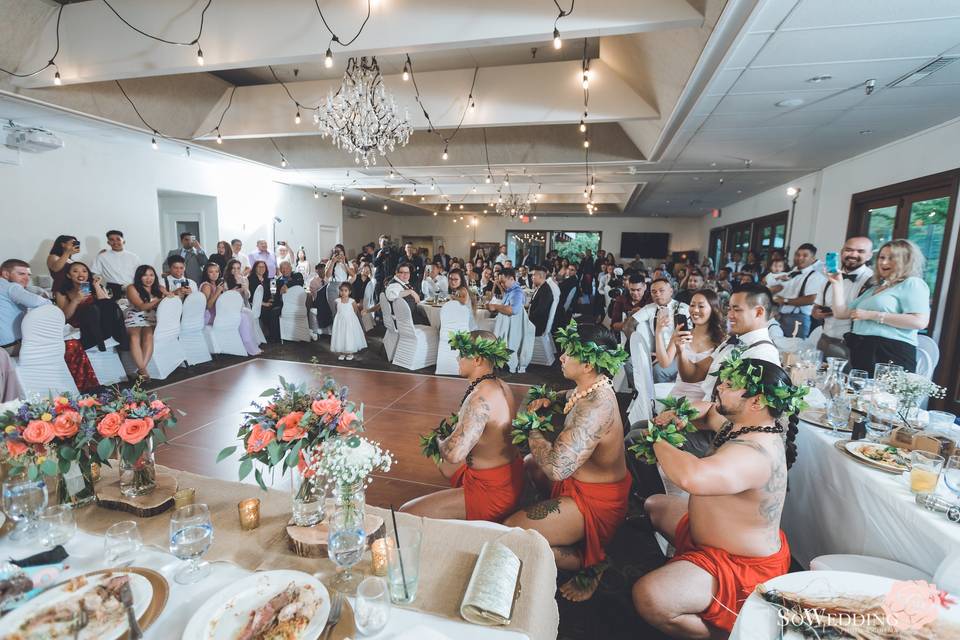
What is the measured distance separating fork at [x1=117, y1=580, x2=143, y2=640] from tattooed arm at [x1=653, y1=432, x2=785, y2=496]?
1525 mm

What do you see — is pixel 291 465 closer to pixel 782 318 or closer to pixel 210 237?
pixel 782 318

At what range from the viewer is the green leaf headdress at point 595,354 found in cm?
197

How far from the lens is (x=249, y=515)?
4.53 ft

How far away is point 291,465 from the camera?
1.34 m

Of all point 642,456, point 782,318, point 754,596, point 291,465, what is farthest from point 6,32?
point 782,318

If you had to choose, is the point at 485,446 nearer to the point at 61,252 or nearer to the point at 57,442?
the point at 57,442

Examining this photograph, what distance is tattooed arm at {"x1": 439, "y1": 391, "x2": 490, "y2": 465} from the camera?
2.00 metres

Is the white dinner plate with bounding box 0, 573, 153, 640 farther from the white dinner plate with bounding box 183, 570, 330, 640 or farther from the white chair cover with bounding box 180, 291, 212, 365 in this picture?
the white chair cover with bounding box 180, 291, 212, 365

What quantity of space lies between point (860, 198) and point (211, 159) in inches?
430

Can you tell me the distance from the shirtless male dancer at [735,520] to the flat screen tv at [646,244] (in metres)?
17.0

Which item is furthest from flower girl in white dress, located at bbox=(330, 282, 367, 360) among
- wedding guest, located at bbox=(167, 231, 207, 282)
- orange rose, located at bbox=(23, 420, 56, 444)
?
orange rose, located at bbox=(23, 420, 56, 444)

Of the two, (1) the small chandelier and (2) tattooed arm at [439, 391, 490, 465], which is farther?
(1) the small chandelier

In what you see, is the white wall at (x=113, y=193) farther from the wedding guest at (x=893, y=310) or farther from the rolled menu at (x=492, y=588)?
the wedding guest at (x=893, y=310)

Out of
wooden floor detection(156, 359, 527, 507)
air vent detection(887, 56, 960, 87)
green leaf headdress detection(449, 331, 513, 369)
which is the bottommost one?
wooden floor detection(156, 359, 527, 507)
